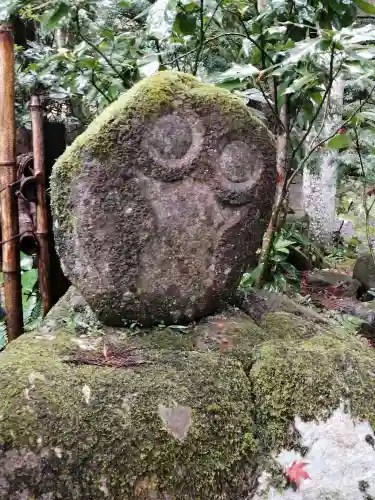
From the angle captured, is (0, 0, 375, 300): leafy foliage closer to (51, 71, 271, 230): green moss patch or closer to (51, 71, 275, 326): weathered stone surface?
(51, 71, 271, 230): green moss patch

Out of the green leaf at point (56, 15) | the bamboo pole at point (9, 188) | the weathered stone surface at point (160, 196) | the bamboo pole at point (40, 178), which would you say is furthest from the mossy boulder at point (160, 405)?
the green leaf at point (56, 15)

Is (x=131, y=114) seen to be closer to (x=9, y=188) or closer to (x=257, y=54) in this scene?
(x=9, y=188)

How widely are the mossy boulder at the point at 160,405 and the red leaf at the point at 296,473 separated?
6 cm

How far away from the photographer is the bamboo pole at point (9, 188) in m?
2.32

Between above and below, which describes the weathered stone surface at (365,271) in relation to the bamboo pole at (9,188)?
below

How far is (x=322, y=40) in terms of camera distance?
1906 millimetres

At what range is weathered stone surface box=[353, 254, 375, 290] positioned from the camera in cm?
574

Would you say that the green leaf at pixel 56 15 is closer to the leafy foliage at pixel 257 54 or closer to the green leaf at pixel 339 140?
the leafy foliage at pixel 257 54

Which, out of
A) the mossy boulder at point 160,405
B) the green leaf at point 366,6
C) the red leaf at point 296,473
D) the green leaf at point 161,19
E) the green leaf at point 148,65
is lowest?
the red leaf at point 296,473

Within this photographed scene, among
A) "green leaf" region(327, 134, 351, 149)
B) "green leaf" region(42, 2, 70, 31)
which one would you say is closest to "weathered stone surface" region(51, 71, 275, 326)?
"green leaf" region(42, 2, 70, 31)

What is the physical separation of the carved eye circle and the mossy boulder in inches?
27.8

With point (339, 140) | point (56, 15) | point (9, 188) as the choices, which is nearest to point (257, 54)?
point (339, 140)

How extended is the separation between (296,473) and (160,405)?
1.81 feet

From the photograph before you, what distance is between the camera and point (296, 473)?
1.70 metres
